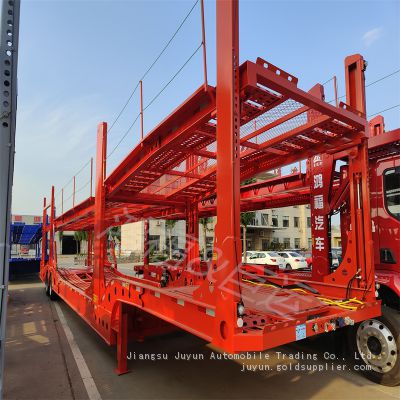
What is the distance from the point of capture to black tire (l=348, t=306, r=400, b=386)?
14.0 ft

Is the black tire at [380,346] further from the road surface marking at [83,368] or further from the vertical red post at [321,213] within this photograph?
the road surface marking at [83,368]

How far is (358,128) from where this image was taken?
4539 millimetres

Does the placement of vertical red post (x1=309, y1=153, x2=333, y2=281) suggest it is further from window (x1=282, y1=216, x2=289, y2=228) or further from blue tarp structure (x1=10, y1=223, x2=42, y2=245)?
window (x1=282, y1=216, x2=289, y2=228)

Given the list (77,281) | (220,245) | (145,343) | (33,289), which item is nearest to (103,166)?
(145,343)

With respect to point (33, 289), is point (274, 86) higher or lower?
higher

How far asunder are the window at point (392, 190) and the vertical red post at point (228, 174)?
3.53 m

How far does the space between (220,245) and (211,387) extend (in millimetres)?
2608

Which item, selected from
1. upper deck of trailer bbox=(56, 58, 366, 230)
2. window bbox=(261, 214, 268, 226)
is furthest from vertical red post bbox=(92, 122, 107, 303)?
window bbox=(261, 214, 268, 226)

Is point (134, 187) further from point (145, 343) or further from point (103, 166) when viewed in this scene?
point (145, 343)

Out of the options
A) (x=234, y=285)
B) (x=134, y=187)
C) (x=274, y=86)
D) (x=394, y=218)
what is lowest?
(x=234, y=285)

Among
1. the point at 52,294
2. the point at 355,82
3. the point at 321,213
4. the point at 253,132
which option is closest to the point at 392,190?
the point at 321,213

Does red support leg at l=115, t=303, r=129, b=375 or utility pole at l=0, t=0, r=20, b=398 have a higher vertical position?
utility pole at l=0, t=0, r=20, b=398

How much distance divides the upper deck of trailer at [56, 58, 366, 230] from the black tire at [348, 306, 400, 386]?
2.50 meters

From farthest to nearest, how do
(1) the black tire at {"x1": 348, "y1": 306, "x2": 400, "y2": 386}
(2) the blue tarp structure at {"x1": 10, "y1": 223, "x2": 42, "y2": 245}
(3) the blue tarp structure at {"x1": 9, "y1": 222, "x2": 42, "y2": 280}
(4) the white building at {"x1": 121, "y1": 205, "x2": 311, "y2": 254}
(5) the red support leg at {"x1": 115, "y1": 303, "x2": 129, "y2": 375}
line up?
1. (4) the white building at {"x1": 121, "y1": 205, "x2": 311, "y2": 254}
2. (3) the blue tarp structure at {"x1": 9, "y1": 222, "x2": 42, "y2": 280}
3. (2) the blue tarp structure at {"x1": 10, "y1": 223, "x2": 42, "y2": 245}
4. (5) the red support leg at {"x1": 115, "y1": 303, "x2": 129, "y2": 375}
5. (1) the black tire at {"x1": 348, "y1": 306, "x2": 400, "y2": 386}
